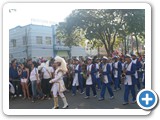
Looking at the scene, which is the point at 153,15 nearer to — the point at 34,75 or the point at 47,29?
the point at 47,29

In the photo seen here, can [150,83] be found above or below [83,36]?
below

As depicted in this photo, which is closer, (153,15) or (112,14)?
(153,15)

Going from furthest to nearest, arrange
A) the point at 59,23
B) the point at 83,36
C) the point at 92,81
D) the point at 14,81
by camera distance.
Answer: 1. the point at 92,81
2. the point at 14,81
3. the point at 83,36
4. the point at 59,23

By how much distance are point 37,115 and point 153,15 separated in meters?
2.03

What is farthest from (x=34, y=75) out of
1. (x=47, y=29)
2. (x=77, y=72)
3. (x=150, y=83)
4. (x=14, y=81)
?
(x=150, y=83)

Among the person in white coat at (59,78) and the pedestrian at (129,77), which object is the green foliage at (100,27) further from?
the pedestrian at (129,77)

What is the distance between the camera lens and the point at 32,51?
456cm

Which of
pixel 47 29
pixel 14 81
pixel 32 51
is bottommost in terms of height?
pixel 14 81

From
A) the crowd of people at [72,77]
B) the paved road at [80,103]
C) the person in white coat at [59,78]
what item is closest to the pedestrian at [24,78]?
the crowd of people at [72,77]

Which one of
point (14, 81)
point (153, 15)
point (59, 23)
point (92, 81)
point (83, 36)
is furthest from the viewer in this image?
point (92, 81)

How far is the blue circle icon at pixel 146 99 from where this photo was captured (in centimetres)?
398

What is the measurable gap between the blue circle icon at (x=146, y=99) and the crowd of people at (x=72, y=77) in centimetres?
92

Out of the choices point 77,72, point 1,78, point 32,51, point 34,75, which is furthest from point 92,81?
point 1,78

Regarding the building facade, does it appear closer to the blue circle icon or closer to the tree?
the tree
